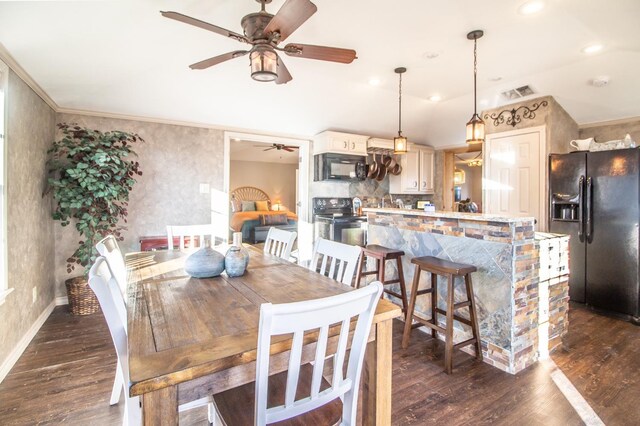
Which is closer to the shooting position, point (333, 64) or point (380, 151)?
point (333, 64)

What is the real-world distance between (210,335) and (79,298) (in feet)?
9.62

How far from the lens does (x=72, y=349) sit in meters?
2.49

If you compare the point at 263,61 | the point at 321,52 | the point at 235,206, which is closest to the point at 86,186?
the point at 263,61

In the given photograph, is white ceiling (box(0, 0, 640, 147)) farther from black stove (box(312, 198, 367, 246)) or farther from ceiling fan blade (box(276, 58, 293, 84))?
black stove (box(312, 198, 367, 246))

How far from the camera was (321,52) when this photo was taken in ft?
6.59

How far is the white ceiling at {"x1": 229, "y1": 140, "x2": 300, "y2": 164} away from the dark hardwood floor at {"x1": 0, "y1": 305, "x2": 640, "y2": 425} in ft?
21.0

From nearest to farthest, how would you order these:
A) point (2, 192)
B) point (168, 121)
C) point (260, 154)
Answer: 1. point (2, 192)
2. point (168, 121)
3. point (260, 154)

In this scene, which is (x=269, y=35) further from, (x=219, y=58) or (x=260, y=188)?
(x=260, y=188)

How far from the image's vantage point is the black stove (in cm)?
475

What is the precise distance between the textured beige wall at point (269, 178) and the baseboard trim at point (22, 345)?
6629 millimetres

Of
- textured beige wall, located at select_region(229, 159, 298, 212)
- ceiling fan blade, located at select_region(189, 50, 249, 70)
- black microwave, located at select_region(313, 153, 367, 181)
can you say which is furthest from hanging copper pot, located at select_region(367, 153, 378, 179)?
textured beige wall, located at select_region(229, 159, 298, 212)

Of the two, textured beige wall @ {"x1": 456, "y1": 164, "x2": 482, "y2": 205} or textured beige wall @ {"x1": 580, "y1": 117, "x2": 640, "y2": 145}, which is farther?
textured beige wall @ {"x1": 456, "y1": 164, "x2": 482, "y2": 205}

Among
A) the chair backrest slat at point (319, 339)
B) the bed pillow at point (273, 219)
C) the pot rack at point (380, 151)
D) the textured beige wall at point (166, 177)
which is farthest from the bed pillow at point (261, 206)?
the chair backrest slat at point (319, 339)

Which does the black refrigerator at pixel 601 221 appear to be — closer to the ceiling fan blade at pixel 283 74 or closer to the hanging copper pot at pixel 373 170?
the hanging copper pot at pixel 373 170
